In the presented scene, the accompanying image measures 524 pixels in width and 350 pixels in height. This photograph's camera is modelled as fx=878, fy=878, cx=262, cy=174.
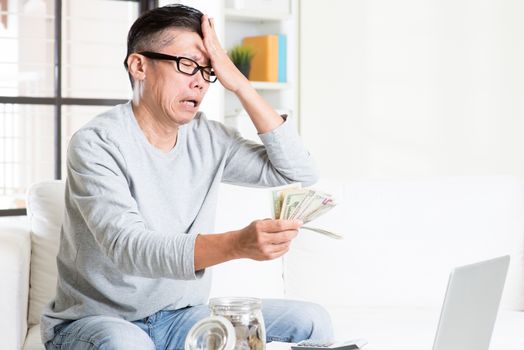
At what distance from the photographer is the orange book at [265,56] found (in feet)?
16.2

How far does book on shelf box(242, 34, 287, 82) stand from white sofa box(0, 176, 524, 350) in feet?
6.62

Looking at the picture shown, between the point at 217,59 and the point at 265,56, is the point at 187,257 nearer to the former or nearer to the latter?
the point at 217,59

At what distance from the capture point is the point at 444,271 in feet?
9.83

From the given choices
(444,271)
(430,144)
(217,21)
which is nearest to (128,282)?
(444,271)

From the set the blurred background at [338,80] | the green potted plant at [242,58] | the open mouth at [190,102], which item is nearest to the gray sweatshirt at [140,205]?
the open mouth at [190,102]

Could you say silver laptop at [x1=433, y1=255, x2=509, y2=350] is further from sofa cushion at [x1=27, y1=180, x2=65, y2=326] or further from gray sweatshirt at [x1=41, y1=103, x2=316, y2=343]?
sofa cushion at [x1=27, y1=180, x2=65, y2=326]

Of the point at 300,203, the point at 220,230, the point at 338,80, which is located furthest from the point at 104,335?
the point at 338,80

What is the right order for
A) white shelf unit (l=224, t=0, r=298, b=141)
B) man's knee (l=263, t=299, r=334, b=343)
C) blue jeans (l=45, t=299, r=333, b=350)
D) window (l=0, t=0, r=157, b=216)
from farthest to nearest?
white shelf unit (l=224, t=0, r=298, b=141), window (l=0, t=0, r=157, b=216), man's knee (l=263, t=299, r=334, b=343), blue jeans (l=45, t=299, r=333, b=350)

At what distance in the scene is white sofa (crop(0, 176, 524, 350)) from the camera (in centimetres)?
279

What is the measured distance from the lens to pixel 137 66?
229cm

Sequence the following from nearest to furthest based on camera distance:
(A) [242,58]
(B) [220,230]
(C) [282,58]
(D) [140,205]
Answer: (D) [140,205]
(B) [220,230]
(A) [242,58]
(C) [282,58]

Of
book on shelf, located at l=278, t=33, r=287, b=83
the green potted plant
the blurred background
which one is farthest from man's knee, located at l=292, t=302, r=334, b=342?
book on shelf, located at l=278, t=33, r=287, b=83

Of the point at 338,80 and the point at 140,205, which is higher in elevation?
the point at 338,80

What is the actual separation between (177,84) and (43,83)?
2.74 meters
